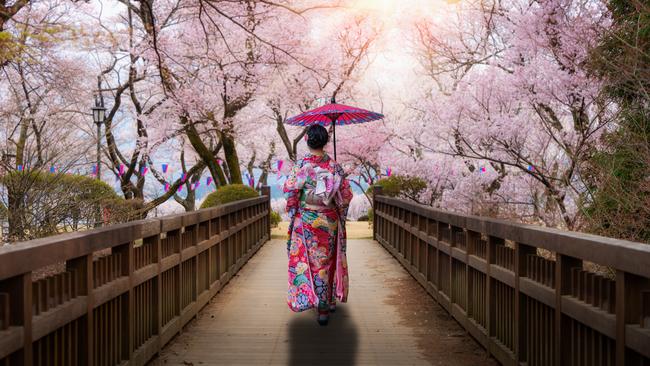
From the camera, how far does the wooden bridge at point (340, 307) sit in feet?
9.68

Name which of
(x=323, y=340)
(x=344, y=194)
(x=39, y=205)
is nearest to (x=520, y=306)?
(x=323, y=340)

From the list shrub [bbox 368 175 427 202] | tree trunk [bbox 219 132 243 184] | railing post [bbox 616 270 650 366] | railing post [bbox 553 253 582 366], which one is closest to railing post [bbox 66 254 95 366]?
railing post [bbox 553 253 582 366]

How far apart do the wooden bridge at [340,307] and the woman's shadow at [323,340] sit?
19mm

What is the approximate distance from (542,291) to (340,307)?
12.9 feet

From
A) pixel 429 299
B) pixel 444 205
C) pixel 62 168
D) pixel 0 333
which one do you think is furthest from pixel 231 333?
pixel 444 205

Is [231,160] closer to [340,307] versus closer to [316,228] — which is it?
[340,307]

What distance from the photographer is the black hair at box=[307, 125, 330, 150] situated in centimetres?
652

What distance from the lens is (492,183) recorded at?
65.9 ft

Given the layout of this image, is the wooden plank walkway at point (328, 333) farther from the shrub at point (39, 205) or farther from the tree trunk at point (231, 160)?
the tree trunk at point (231, 160)

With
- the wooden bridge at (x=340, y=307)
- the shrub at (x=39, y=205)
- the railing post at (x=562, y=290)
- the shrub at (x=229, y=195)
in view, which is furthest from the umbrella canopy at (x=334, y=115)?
the shrub at (x=229, y=195)

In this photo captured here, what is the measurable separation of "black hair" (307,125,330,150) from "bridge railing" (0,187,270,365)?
1364 mm

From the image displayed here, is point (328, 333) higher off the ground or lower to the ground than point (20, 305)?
lower

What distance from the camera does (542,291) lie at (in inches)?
157

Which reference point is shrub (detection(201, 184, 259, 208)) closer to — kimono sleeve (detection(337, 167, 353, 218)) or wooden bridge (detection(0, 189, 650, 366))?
wooden bridge (detection(0, 189, 650, 366))
